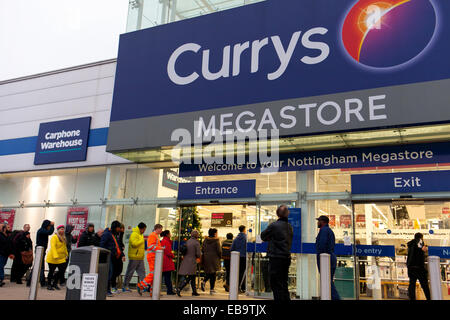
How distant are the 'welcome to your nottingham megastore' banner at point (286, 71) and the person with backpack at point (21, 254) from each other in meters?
3.25

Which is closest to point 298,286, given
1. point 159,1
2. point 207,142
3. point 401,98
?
point 207,142

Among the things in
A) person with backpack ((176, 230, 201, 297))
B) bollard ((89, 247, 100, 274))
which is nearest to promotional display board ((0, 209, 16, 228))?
person with backpack ((176, 230, 201, 297))

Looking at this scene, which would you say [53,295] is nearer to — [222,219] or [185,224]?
[185,224]

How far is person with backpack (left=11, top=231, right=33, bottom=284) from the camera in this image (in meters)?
10.7

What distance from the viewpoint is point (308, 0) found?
31.7 feet

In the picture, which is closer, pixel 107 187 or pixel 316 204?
pixel 316 204

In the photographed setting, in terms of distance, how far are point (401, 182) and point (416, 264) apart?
1744 millimetres

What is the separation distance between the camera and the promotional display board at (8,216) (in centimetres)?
1402

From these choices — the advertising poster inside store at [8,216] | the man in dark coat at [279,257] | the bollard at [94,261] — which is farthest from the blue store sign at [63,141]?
the man in dark coat at [279,257]

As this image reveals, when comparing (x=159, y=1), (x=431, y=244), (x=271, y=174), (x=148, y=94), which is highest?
(x=159, y=1)

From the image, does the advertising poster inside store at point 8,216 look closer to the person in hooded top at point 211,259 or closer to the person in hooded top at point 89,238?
the person in hooded top at point 89,238

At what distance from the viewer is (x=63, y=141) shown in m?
13.2

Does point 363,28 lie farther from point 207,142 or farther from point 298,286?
point 298,286

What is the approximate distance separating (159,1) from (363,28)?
20.3 ft
